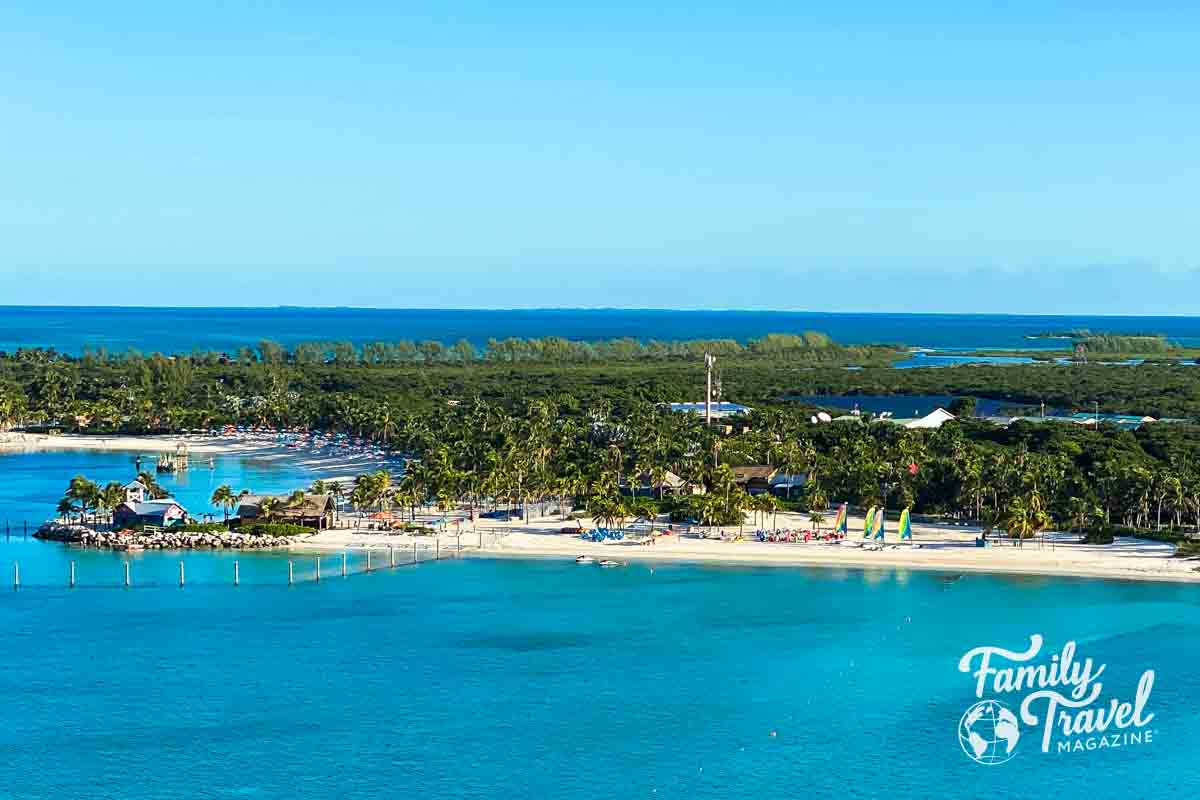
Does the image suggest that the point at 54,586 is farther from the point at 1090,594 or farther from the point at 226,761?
the point at 1090,594

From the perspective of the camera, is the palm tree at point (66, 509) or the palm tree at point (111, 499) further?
the palm tree at point (66, 509)

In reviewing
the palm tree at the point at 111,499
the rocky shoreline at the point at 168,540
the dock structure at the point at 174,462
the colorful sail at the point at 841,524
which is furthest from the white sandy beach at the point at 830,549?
the dock structure at the point at 174,462

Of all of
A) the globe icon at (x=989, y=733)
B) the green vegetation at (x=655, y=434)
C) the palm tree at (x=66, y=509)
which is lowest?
the globe icon at (x=989, y=733)

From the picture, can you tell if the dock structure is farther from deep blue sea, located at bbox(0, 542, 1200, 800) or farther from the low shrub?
deep blue sea, located at bbox(0, 542, 1200, 800)

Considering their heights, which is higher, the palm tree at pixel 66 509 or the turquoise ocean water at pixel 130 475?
the palm tree at pixel 66 509

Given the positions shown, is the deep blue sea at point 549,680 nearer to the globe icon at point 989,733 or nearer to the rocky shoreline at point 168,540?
the globe icon at point 989,733

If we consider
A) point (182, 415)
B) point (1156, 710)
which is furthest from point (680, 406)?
point (1156, 710)
